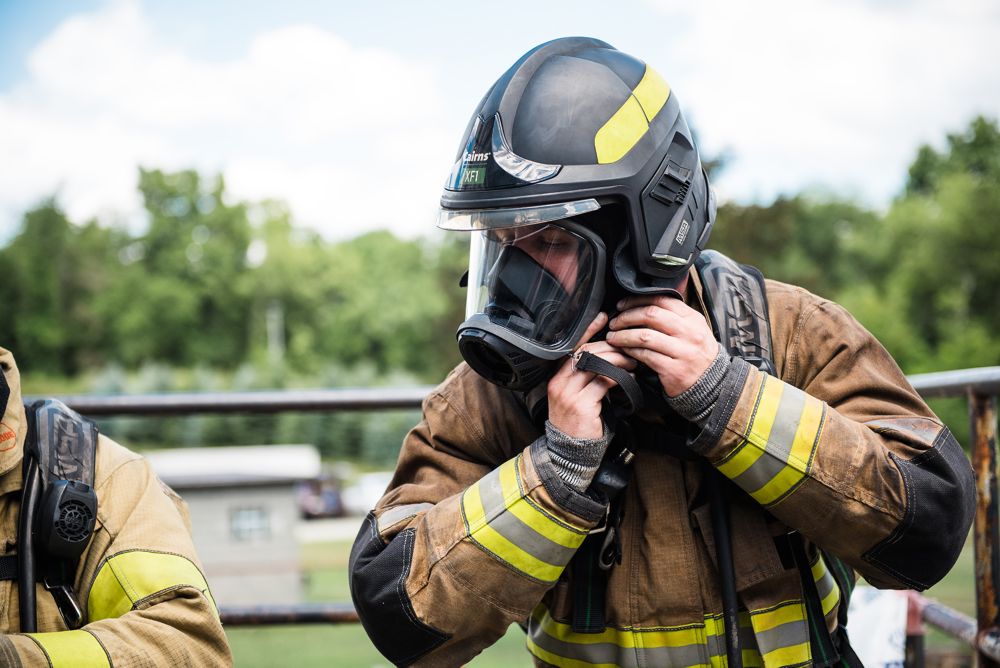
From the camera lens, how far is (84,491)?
1846 millimetres

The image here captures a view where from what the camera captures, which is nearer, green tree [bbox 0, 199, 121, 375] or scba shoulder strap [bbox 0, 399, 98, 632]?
scba shoulder strap [bbox 0, 399, 98, 632]

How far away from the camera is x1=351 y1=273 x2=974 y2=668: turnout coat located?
1.71m

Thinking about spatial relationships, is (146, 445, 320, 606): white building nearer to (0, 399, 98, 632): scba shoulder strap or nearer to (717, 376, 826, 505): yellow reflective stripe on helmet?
(0, 399, 98, 632): scba shoulder strap

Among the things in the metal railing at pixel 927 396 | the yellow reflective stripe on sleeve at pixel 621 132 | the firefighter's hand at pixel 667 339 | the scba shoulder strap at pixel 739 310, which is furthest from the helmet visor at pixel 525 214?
the metal railing at pixel 927 396

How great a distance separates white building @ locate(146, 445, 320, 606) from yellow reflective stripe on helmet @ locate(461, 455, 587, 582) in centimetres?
2421

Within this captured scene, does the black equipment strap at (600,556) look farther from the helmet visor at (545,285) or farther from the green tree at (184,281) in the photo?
the green tree at (184,281)

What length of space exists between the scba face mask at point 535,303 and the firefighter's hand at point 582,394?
0.04 m

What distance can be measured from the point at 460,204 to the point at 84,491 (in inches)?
37.5

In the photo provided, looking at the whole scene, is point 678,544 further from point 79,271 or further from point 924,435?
point 79,271

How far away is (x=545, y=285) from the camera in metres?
1.81

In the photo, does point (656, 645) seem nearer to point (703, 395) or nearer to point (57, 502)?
point (703, 395)

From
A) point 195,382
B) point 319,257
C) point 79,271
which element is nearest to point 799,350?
point 195,382

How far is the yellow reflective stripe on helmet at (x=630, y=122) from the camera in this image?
1832 mm

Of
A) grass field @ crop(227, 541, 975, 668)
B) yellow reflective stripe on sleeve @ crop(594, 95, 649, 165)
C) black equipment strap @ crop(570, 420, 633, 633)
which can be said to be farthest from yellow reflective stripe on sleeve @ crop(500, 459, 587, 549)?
grass field @ crop(227, 541, 975, 668)
